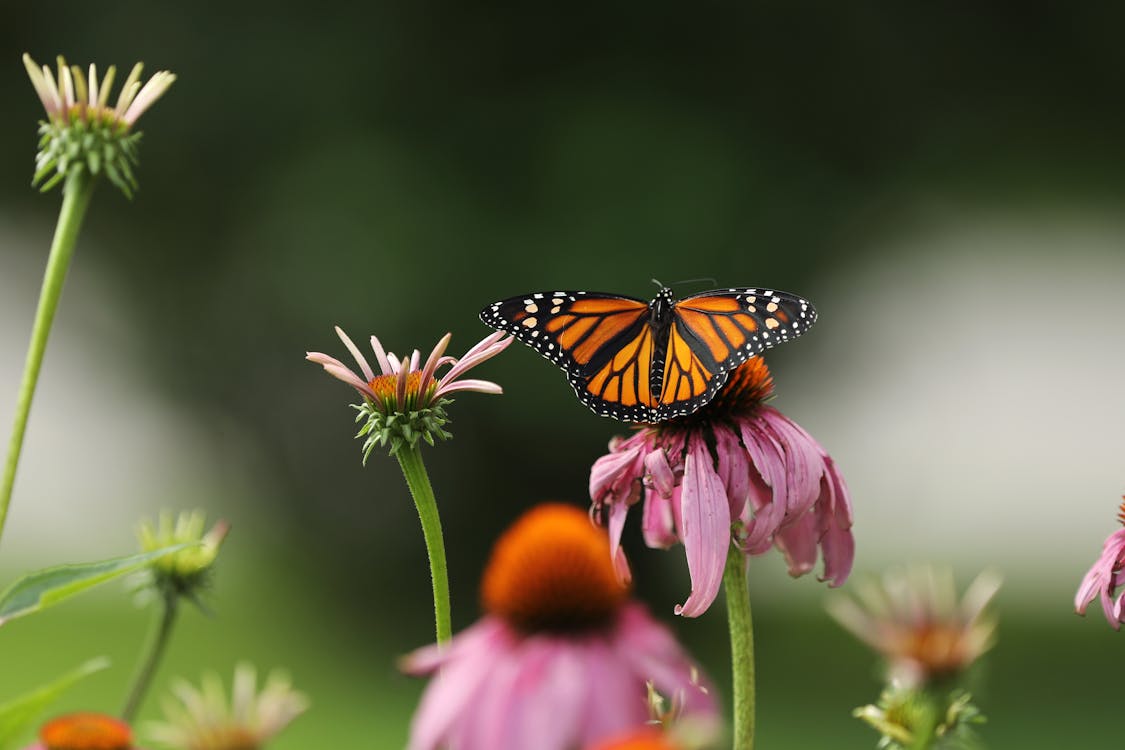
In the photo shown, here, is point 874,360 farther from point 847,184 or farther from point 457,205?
point 457,205

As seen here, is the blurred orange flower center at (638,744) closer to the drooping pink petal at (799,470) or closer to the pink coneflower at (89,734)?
the pink coneflower at (89,734)

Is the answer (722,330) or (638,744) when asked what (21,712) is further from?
(722,330)

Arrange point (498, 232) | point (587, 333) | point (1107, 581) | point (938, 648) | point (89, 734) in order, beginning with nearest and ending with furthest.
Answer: point (938, 648)
point (89, 734)
point (1107, 581)
point (587, 333)
point (498, 232)

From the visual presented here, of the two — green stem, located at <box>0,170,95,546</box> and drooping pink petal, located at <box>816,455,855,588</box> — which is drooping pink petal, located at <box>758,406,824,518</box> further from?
green stem, located at <box>0,170,95,546</box>

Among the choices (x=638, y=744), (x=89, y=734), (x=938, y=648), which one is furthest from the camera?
(x=89, y=734)

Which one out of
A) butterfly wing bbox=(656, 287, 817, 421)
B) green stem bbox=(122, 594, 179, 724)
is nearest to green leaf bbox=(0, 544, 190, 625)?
green stem bbox=(122, 594, 179, 724)

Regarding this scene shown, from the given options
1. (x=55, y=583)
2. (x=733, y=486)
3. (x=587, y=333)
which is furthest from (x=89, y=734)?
(x=587, y=333)
